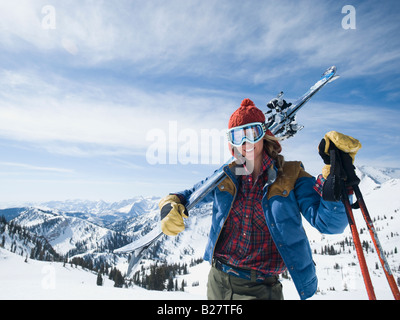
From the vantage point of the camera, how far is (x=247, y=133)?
384 centimetres

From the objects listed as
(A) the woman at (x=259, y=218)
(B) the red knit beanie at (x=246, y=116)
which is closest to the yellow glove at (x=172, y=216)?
(A) the woman at (x=259, y=218)

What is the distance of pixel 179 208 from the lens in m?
4.12

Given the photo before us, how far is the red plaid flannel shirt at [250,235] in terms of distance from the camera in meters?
3.34

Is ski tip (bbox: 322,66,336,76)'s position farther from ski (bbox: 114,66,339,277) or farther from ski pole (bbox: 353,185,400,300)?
ski pole (bbox: 353,185,400,300)

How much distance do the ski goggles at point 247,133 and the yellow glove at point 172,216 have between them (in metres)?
1.51

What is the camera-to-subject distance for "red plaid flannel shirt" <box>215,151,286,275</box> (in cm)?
334

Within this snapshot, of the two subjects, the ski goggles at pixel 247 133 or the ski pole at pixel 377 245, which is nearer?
the ski pole at pixel 377 245

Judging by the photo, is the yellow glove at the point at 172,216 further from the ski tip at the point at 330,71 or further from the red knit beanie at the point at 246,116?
the ski tip at the point at 330,71

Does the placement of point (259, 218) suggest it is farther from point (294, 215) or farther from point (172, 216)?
point (172, 216)

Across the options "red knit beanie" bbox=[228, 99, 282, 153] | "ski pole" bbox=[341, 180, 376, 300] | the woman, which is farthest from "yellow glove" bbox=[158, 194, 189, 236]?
"ski pole" bbox=[341, 180, 376, 300]
